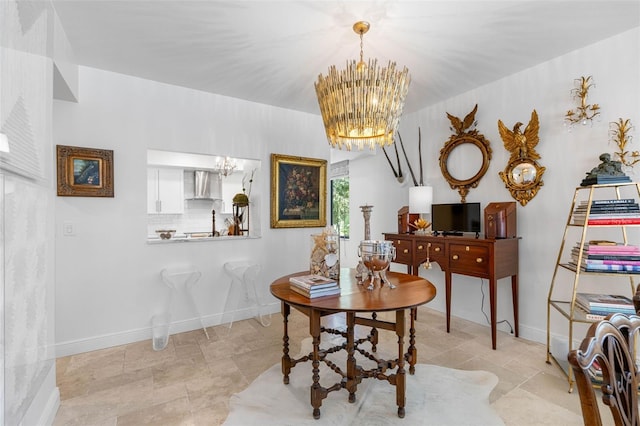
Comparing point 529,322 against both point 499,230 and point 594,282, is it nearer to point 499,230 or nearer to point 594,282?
point 594,282

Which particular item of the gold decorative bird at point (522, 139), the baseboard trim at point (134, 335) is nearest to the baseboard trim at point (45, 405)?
the baseboard trim at point (134, 335)

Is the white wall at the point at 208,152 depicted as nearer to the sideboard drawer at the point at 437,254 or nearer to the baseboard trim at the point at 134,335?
the baseboard trim at the point at 134,335

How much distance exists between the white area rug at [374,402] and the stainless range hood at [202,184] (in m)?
3.86

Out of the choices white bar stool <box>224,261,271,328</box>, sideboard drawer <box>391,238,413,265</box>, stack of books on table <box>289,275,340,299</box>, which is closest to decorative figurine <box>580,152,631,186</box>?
sideboard drawer <box>391,238,413,265</box>

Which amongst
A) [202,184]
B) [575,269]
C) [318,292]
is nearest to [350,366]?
[318,292]

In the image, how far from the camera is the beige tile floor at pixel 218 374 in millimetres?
1878

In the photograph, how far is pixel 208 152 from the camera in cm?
338

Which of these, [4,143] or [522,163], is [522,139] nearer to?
[522,163]

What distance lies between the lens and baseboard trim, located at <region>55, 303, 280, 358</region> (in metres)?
2.71

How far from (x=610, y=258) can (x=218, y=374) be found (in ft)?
9.46

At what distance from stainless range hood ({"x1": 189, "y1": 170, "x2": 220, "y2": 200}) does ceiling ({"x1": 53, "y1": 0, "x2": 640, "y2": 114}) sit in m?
2.46

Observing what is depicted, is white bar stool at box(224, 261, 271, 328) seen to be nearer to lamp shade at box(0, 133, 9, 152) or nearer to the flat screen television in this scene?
the flat screen television

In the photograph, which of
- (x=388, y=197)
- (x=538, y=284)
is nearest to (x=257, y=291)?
(x=388, y=197)

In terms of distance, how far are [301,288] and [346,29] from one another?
184 centimetres
